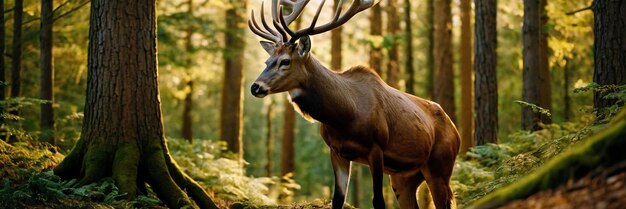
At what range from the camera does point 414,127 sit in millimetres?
8836

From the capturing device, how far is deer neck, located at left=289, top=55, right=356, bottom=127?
26.7ft

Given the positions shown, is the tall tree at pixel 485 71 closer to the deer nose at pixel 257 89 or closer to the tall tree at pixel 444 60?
the tall tree at pixel 444 60

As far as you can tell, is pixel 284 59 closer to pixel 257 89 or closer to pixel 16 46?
pixel 257 89

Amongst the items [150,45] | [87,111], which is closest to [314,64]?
[150,45]

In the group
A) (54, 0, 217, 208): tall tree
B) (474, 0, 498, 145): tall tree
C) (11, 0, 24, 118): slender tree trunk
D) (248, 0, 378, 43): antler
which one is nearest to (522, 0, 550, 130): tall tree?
(474, 0, 498, 145): tall tree

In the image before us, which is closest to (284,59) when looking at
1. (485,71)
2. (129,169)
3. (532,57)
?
(129,169)

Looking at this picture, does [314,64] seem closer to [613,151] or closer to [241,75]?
[613,151]

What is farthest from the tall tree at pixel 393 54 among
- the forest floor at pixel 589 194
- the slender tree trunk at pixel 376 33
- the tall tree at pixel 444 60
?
the forest floor at pixel 589 194

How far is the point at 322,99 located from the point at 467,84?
1129 cm

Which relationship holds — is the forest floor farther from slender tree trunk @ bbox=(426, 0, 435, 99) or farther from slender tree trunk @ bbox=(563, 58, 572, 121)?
slender tree trunk @ bbox=(563, 58, 572, 121)

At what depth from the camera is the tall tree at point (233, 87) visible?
19.1m

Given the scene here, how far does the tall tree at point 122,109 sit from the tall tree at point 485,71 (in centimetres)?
761

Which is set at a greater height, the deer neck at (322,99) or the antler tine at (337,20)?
the antler tine at (337,20)

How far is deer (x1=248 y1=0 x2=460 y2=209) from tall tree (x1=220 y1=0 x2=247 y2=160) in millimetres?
9907
